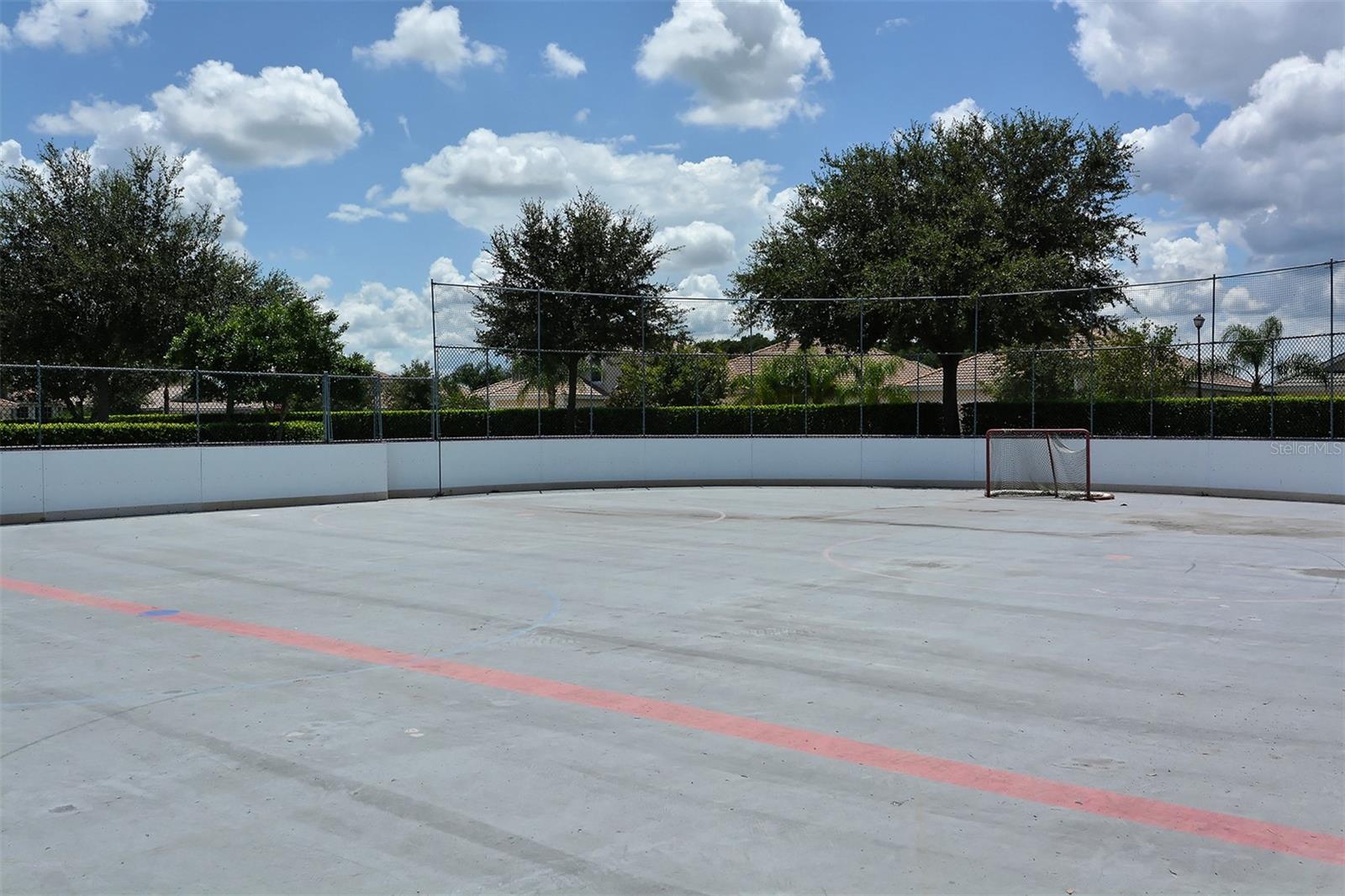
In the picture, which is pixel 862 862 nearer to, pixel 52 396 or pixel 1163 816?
pixel 1163 816

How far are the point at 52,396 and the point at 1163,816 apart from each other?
66.8ft

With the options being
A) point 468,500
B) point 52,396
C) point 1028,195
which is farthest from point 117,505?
point 1028,195

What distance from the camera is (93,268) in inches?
1357

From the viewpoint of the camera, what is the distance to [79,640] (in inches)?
318

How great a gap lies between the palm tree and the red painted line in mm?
20271

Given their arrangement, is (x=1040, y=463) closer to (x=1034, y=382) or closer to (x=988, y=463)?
(x=988, y=463)

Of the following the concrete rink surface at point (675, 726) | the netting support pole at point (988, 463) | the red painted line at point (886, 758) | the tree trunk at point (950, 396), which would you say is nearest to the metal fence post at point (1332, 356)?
the netting support pole at point (988, 463)

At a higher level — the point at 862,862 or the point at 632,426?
the point at 632,426

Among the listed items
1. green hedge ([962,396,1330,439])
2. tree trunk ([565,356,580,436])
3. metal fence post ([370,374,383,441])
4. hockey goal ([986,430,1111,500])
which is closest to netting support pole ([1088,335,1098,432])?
green hedge ([962,396,1330,439])

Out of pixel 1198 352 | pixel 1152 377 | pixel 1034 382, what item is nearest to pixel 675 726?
pixel 1198 352

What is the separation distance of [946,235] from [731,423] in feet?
30.2

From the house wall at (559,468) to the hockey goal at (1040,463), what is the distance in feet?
2.24

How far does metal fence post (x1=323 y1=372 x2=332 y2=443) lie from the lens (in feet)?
70.5

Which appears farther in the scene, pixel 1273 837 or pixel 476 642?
pixel 476 642
